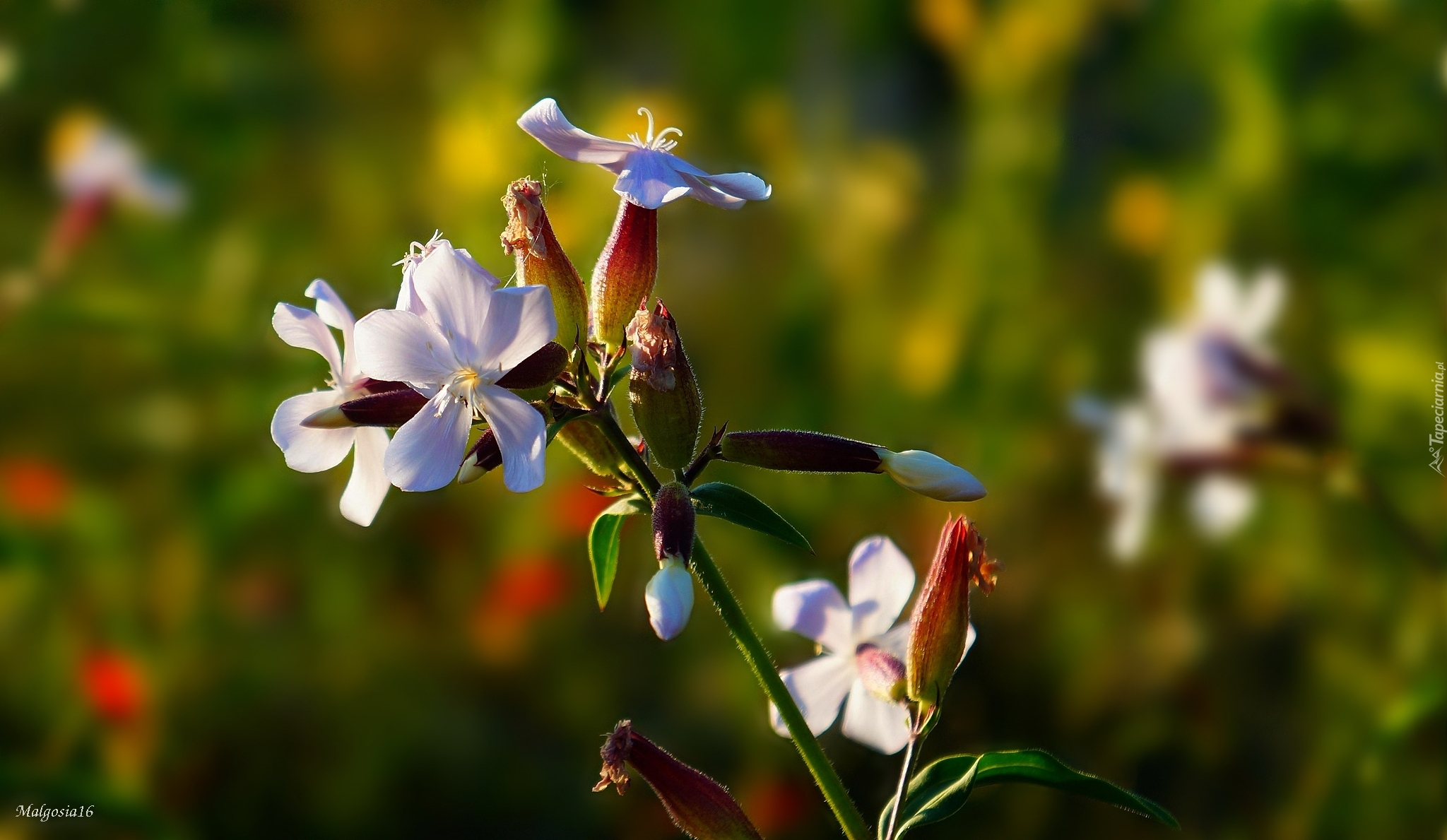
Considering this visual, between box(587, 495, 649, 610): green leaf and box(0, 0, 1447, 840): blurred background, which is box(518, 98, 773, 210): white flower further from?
box(0, 0, 1447, 840): blurred background

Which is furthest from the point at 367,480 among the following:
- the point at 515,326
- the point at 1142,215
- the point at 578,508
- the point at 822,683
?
the point at 1142,215

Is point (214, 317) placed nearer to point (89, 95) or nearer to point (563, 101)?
point (89, 95)

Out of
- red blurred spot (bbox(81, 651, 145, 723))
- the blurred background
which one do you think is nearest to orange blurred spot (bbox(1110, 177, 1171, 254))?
the blurred background

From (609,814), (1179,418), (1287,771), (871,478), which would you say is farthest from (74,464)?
(1287,771)

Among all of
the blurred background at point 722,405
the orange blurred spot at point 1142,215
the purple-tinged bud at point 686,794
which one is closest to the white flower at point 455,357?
the purple-tinged bud at point 686,794

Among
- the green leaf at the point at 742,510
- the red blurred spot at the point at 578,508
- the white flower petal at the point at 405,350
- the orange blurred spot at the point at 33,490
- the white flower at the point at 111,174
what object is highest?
the white flower petal at the point at 405,350

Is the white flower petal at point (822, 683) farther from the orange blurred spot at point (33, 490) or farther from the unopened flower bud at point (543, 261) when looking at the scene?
the orange blurred spot at point (33, 490)
